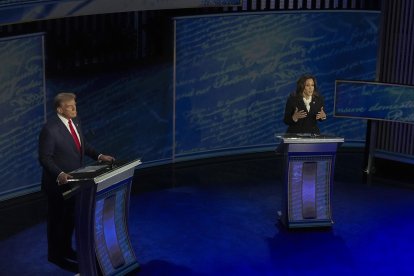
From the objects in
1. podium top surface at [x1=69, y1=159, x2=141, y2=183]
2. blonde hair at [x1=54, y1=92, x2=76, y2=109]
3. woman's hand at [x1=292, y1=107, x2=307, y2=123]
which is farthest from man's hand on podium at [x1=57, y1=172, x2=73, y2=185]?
woman's hand at [x1=292, y1=107, x2=307, y2=123]

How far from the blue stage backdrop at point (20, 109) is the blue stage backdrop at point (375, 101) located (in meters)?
3.59

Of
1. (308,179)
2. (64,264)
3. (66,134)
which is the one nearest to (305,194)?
(308,179)

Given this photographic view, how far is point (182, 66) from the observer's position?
9625 mm

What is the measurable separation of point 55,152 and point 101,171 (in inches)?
21.2

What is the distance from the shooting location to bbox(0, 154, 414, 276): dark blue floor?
263 inches

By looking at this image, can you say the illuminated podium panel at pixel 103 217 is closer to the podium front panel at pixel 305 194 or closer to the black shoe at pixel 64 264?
the black shoe at pixel 64 264

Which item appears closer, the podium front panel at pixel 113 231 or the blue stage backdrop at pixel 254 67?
the podium front panel at pixel 113 231

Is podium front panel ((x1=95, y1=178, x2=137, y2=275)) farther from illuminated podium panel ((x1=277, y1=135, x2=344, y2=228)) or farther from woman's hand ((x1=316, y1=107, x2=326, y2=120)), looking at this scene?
woman's hand ((x1=316, y1=107, x2=326, y2=120))

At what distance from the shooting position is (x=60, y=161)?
6020 mm

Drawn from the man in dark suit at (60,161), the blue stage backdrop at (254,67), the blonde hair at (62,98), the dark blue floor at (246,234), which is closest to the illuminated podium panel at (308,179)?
the dark blue floor at (246,234)

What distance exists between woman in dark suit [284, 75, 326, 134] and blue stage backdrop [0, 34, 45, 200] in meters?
2.70

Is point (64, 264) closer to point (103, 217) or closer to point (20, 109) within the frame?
point (103, 217)

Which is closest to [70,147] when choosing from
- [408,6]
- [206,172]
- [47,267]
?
[47,267]

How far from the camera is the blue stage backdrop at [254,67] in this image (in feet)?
32.0
